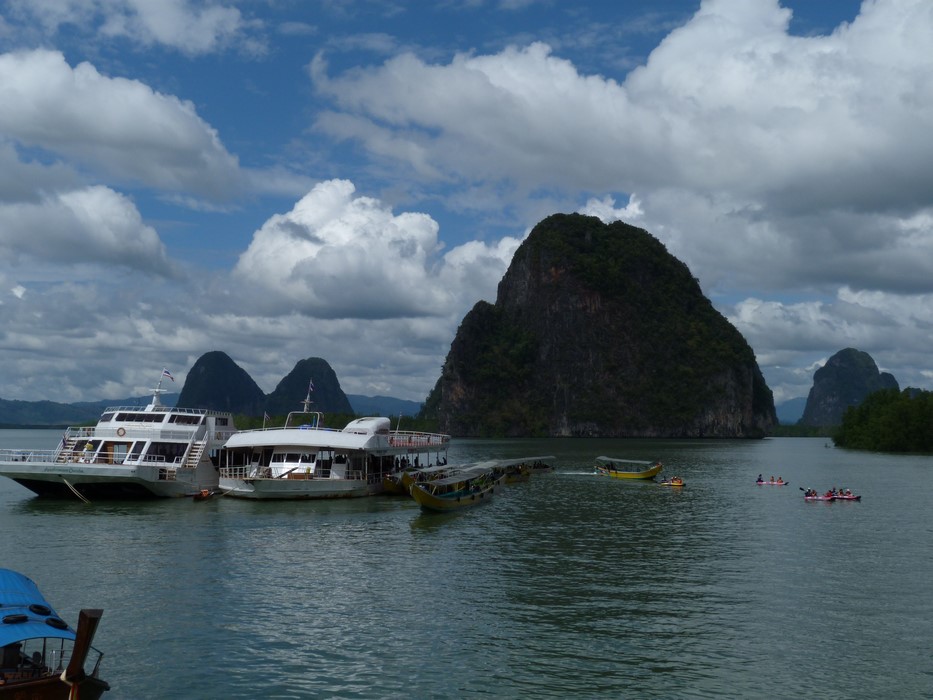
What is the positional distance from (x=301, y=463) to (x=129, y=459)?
11321 mm


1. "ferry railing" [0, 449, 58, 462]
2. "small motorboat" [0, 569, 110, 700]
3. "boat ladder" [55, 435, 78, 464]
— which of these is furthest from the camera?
"boat ladder" [55, 435, 78, 464]

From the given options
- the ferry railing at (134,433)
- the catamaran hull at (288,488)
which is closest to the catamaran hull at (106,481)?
the ferry railing at (134,433)

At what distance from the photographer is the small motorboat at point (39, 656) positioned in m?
15.0

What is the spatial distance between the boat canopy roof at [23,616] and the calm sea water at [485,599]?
9.82 feet

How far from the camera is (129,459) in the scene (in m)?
55.0

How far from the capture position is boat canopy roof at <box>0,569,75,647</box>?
1558 cm

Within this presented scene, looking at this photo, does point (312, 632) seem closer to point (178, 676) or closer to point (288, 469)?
point (178, 676)

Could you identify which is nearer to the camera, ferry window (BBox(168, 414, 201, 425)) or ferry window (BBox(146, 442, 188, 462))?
ferry window (BBox(146, 442, 188, 462))

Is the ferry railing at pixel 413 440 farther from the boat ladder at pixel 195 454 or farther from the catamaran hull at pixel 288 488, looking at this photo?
the boat ladder at pixel 195 454

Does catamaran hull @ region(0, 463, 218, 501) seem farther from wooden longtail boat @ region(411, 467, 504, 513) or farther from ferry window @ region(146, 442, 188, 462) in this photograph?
wooden longtail boat @ region(411, 467, 504, 513)

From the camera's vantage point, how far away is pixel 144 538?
39.6m

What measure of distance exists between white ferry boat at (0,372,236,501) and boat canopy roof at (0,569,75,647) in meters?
35.6

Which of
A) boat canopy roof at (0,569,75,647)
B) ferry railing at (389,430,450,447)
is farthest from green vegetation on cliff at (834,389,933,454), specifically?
boat canopy roof at (0,569,75,647)

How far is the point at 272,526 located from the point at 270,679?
25.0 meters
